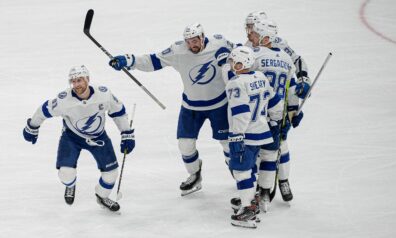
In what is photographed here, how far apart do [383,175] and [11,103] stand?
407cm

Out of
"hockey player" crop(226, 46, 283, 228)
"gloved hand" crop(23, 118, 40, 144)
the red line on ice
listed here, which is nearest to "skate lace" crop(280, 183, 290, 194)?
"hockey player" crop(226, 46, 283, 228)

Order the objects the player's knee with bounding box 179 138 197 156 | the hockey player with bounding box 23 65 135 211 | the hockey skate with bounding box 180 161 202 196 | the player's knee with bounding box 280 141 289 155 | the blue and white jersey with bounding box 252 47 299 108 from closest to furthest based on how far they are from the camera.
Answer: the hockey player with bounding box 23 65 135 211 → the blue and white jersey with bounding box 252 47 299 108 → the player's knee with bounding box 280 141 289 155 → the player's knee with bounding box 179 138 197 156 → the hockey skate with bounding box 180 161 202 196

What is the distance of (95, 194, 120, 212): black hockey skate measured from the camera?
259 inches

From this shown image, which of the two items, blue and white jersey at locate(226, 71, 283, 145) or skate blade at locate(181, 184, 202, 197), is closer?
blue and white jersey at locate(226, 71, 283, 145)

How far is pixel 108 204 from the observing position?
21.6ft

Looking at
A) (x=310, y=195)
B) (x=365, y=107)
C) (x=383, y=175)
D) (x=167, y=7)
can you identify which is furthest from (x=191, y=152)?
(x=167, y=7)

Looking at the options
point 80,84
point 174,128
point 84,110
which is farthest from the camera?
point 174,128

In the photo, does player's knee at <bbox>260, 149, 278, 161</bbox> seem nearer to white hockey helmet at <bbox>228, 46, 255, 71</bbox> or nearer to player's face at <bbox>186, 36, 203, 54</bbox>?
white hockey helmet at <bbox>228, 46, 255, 71</bbox>

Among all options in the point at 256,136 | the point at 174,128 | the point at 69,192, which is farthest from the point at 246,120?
the point at 174,128

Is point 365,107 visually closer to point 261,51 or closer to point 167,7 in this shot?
point 261,51

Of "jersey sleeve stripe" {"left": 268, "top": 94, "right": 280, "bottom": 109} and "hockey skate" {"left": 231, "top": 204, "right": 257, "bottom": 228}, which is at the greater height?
"jersey sleeve stripe" {"left": 268, "top": 94, "right": 280, "bottom": 109}

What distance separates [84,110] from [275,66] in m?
1.48

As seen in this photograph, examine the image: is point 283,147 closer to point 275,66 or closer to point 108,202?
point 275,66

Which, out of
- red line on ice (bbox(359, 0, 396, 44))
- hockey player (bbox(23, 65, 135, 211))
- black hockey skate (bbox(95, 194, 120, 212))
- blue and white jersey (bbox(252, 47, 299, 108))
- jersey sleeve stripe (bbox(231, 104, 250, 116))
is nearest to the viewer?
jersey sleeve stripe (bbox(231, 104, 250, 116))
